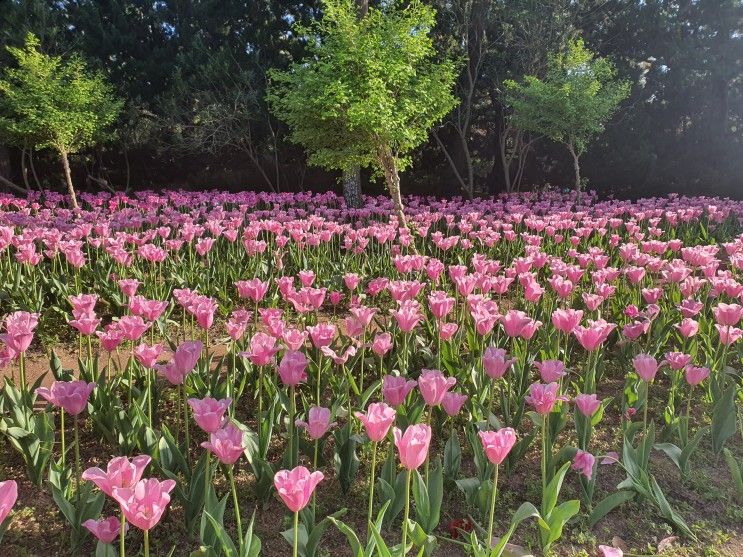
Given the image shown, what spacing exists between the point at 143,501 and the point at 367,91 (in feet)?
21.5

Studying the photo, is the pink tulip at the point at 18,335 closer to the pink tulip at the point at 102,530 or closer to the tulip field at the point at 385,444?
the tulip field at the point at 385,444

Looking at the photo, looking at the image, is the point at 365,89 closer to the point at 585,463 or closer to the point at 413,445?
the point at 585,463

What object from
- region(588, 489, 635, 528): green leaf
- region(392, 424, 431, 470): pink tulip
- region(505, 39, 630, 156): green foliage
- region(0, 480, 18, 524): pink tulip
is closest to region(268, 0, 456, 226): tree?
region(505, 39, 630, 156): green foliage

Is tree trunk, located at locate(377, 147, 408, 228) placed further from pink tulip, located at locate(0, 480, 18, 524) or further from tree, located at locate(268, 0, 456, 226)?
pink tulip, located at locate(0, 480, 18, 524)

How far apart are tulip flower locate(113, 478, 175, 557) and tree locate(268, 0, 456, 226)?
6263 millimetres

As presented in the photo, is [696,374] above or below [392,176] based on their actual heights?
below

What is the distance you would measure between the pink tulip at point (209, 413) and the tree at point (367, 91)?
574cm

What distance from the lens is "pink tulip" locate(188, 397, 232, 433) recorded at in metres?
1.91

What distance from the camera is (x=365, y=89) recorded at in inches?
295

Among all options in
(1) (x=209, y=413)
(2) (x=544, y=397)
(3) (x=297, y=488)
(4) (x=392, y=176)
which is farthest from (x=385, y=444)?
(4) (x=392, y=176)

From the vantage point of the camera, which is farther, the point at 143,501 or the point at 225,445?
the point at 225,445

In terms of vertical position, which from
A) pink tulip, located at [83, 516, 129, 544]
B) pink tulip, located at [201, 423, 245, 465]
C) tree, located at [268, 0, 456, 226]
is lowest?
pink tulip, located at [83, 516, 129, 544]

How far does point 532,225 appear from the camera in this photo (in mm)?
7160

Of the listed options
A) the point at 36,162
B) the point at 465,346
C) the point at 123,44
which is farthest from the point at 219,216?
the point at 36,162
